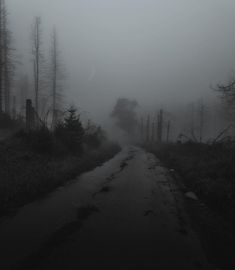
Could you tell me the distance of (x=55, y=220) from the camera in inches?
259

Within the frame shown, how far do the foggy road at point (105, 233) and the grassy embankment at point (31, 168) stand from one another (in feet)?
2.71

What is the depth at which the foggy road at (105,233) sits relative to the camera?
4547mm

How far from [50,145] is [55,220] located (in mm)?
9675

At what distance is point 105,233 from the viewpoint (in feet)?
19.2

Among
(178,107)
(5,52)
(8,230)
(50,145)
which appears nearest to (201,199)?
(8,230)

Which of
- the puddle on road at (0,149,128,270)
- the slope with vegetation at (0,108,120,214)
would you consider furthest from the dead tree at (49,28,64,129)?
the puddle on road at (0,149,128,270)

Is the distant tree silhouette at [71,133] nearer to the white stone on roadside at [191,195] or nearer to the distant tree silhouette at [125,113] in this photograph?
the white stone on roadside at [191,195]

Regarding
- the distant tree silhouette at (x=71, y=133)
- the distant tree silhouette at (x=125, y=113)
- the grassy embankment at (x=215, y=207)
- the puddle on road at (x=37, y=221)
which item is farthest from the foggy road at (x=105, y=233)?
the distant tree silhouette at (x=125, y=113)

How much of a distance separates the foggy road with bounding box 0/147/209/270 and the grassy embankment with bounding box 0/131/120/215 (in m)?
0.83

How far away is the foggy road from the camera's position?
14.9ft

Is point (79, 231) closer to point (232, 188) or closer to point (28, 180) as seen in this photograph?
point (28, 180)

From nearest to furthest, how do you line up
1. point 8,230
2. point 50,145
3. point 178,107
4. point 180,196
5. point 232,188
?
point 8,230, point 232,188, point 180,196, point 50,145, point 178,107

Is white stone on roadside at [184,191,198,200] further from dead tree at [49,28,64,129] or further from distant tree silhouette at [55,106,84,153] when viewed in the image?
dead tree at [49,28,64,129]

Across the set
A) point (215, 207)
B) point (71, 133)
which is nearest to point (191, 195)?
point (215, 207)
